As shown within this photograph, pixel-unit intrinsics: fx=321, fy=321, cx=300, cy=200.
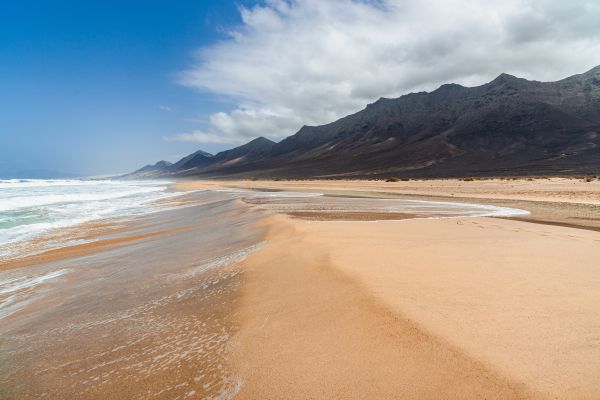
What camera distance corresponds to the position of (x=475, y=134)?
129125 mm

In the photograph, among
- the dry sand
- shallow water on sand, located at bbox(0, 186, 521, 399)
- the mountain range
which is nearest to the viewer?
the dry sand

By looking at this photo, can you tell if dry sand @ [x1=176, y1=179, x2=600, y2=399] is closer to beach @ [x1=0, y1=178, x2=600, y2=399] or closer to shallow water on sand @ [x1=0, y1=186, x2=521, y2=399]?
beach @ [x1=0, y1=178, x2=600, y2=399]

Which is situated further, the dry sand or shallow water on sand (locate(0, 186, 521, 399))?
shallow water on sand (locate(0, 186, 521, 399))

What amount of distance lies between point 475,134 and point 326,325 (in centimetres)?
14680

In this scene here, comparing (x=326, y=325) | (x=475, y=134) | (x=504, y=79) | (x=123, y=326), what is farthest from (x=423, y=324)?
(x=504, y=79)

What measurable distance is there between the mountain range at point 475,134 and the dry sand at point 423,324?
78112 mm

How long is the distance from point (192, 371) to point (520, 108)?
164727mm

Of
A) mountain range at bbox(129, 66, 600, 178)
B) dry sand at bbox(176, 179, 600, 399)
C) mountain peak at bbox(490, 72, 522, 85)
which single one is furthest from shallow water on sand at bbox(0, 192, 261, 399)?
mountain peak at bbox(490, 72, 522, 85)

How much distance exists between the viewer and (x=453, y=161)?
106 metres

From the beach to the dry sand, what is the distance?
16 mm

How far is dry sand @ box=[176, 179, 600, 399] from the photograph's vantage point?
236cm

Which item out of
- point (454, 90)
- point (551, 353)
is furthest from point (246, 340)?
point (454, 90)

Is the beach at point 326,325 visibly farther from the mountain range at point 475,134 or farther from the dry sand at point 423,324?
the mountain range at point 475,134

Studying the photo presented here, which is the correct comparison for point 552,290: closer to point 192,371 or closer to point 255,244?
point 192,371
